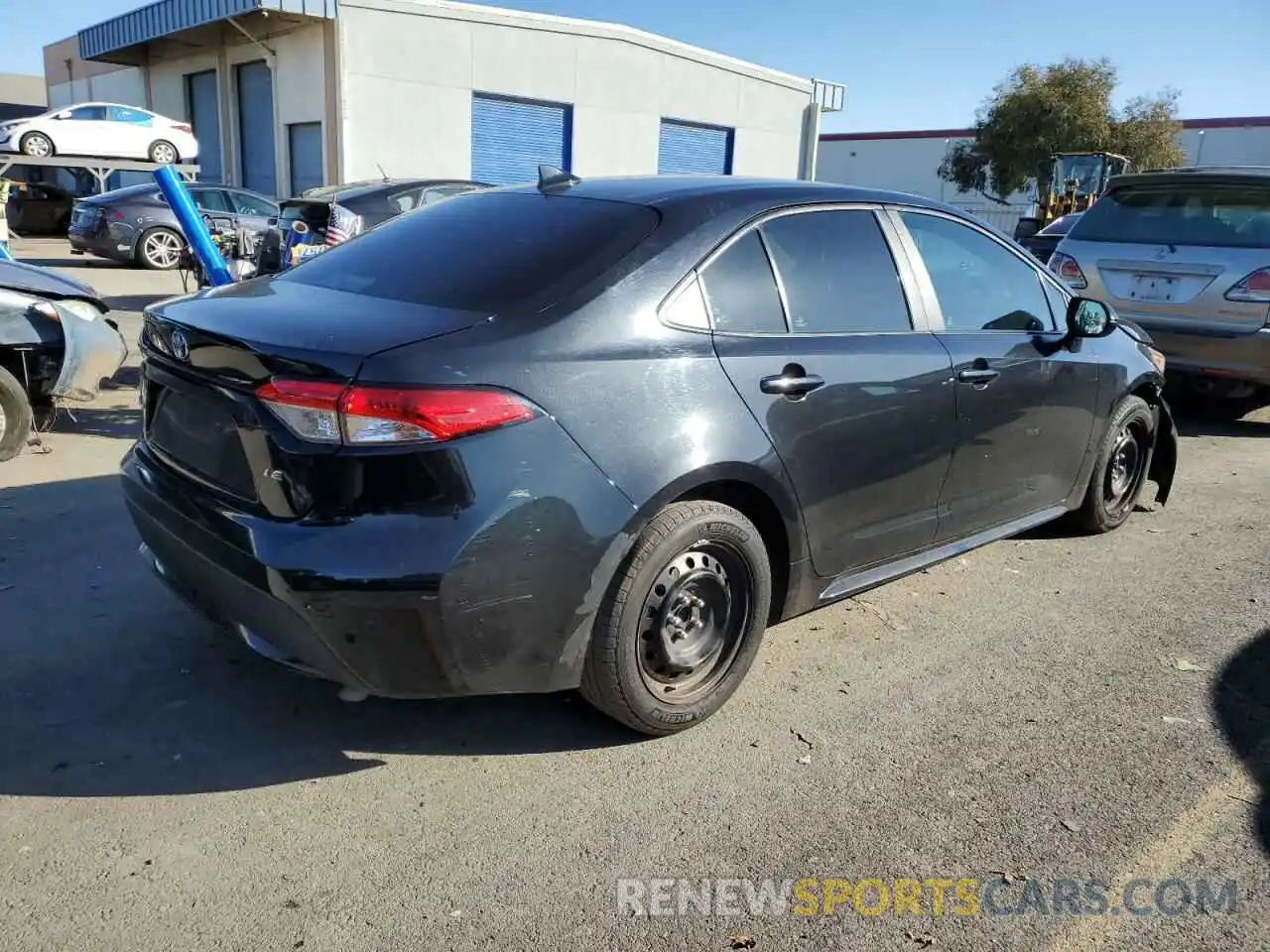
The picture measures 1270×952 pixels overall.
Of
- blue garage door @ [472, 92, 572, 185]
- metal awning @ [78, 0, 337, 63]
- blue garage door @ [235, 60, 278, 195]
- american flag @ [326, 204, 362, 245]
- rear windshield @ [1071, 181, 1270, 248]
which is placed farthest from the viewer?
blue garage door @ [235, 60, 278, 195]

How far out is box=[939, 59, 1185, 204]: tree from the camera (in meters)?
34.6

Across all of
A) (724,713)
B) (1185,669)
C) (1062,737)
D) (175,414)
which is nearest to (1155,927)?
(1062,737)

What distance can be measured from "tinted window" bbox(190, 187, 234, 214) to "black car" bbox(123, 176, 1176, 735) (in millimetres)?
14558

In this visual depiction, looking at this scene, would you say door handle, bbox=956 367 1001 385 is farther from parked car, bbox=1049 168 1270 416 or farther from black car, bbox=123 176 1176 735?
parked car, bbox=1049 168 1270 416

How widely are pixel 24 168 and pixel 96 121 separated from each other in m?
2.00

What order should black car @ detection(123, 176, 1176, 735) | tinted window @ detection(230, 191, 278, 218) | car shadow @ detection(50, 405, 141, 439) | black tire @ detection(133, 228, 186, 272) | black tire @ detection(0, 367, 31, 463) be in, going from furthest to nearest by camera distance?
tinted window @ detection(230, 191, 278, 218) < black tire @ detection(133, 228, 186, 272) < car shadow @ detection(50, 405, 141, 439) < black tire @ detection(0, 367, 31, 463) < black car @ detection(123, 176, 1176, 735)

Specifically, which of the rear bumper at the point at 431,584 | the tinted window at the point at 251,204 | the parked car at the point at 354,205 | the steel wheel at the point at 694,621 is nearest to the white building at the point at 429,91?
the tinted window at the point at 251,204

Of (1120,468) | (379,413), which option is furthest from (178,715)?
(1120,468)

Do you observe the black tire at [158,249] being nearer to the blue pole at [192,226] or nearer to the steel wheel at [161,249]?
the steel wheel at [161,249]

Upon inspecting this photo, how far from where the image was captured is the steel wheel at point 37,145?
20.0m

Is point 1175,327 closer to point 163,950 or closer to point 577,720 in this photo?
point 577,720

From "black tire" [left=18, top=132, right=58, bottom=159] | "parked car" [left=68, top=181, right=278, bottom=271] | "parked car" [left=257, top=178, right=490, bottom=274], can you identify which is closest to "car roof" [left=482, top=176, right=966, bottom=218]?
"parked car" [left=257, top=178, right=490, bottom=274]

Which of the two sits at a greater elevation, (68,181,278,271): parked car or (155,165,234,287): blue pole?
(155,165,234,287): blue pole

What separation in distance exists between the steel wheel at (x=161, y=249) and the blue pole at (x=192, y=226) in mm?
11502
